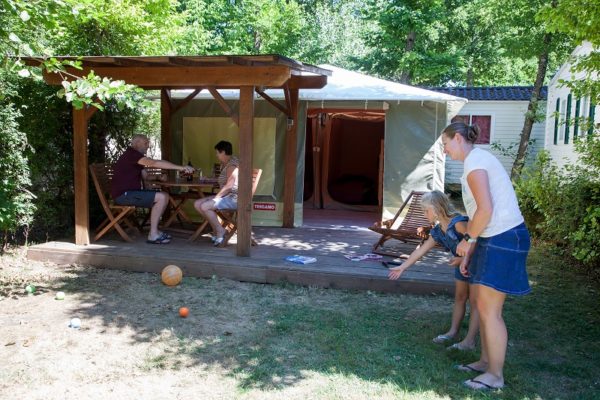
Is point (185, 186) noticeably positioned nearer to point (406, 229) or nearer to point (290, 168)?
point (290, 168)

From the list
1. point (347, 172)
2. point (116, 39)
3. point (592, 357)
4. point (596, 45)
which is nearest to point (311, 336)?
point (592, 357)

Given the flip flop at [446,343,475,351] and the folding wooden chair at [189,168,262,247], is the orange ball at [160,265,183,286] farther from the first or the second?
the flip flop at [446,343,475,351]

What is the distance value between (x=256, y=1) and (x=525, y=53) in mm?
12140

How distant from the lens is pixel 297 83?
7.06m

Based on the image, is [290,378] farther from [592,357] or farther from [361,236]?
[361,236]

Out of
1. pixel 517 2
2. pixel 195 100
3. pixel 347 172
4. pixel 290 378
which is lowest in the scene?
pixel 290 378

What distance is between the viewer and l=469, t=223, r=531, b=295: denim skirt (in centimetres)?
282

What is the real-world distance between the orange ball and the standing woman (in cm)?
288

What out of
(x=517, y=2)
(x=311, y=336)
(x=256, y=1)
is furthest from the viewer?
(x=256, y=1)

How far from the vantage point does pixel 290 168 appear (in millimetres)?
7461

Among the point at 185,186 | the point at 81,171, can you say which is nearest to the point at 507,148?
the point at 185,186

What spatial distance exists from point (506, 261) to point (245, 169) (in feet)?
10.1

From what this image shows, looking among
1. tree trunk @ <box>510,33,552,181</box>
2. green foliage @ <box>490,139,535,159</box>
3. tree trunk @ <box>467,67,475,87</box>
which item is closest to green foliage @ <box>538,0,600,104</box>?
tree trunk @ <box>510,33,552,181</box>

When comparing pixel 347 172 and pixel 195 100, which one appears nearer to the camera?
pixel 195 100
